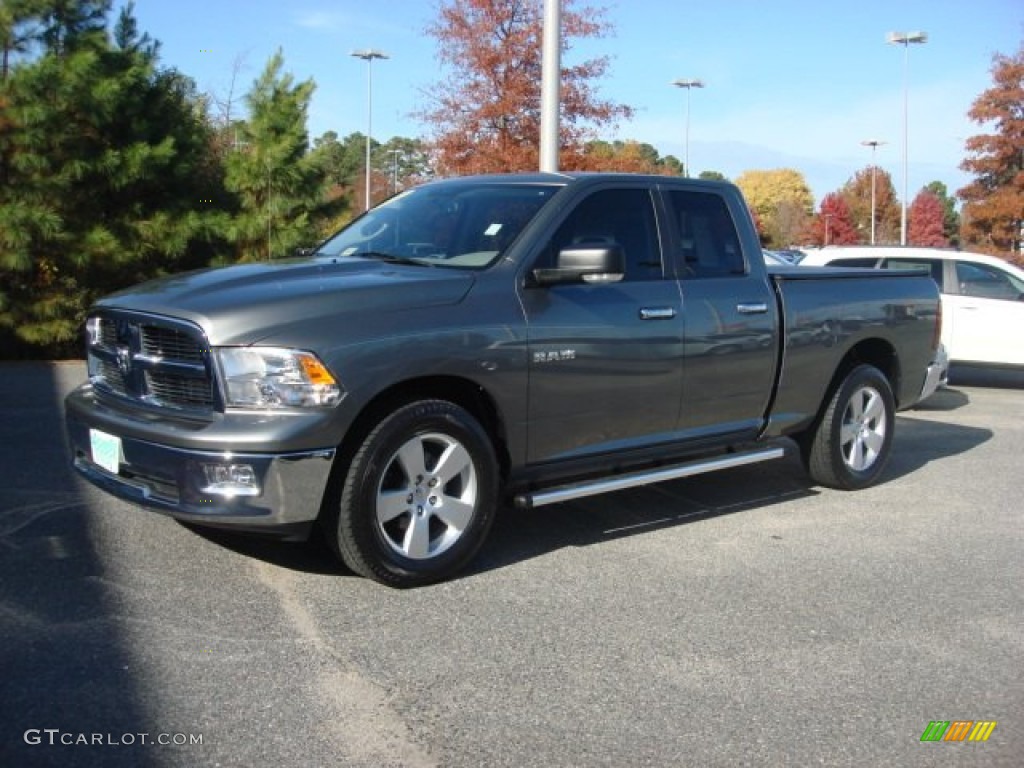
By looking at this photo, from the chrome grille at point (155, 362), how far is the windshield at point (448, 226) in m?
1.33

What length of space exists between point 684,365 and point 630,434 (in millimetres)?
505

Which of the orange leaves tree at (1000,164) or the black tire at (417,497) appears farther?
the orange leaves tree at (1000,164)

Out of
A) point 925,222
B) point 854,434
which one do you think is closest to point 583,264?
point 854,434

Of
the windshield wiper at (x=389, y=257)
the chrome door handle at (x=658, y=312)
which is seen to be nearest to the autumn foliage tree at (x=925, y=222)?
the chrome door handle at (x=658, y=312)

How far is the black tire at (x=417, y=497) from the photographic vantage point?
14.4ft

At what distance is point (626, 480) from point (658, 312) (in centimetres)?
92

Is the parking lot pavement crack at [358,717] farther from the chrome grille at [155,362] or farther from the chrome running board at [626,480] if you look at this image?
the chrome running board at [626,480]

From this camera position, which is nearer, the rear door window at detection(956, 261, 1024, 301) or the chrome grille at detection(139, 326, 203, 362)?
the chrome grille at detection(139, 326, 203, 362)

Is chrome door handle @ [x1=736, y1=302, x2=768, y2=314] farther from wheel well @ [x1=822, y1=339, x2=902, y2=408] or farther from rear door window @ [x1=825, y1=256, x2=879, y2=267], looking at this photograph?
rear door window @ [x1=825, y1=256, x2=879, y2=267]

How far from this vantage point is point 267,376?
13.6 ft

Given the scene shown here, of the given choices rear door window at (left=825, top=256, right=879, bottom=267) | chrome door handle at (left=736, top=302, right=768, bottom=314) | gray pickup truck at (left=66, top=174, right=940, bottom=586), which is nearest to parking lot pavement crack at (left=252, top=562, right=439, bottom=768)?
gray pickup truck at (left=66, top=174, right=940, bottom=586)

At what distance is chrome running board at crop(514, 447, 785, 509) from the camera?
4922 millimetres

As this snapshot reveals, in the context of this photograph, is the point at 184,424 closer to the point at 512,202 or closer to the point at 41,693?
the point at 41,693

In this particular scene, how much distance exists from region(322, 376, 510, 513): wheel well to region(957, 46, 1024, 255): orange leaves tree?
26.4 metres
